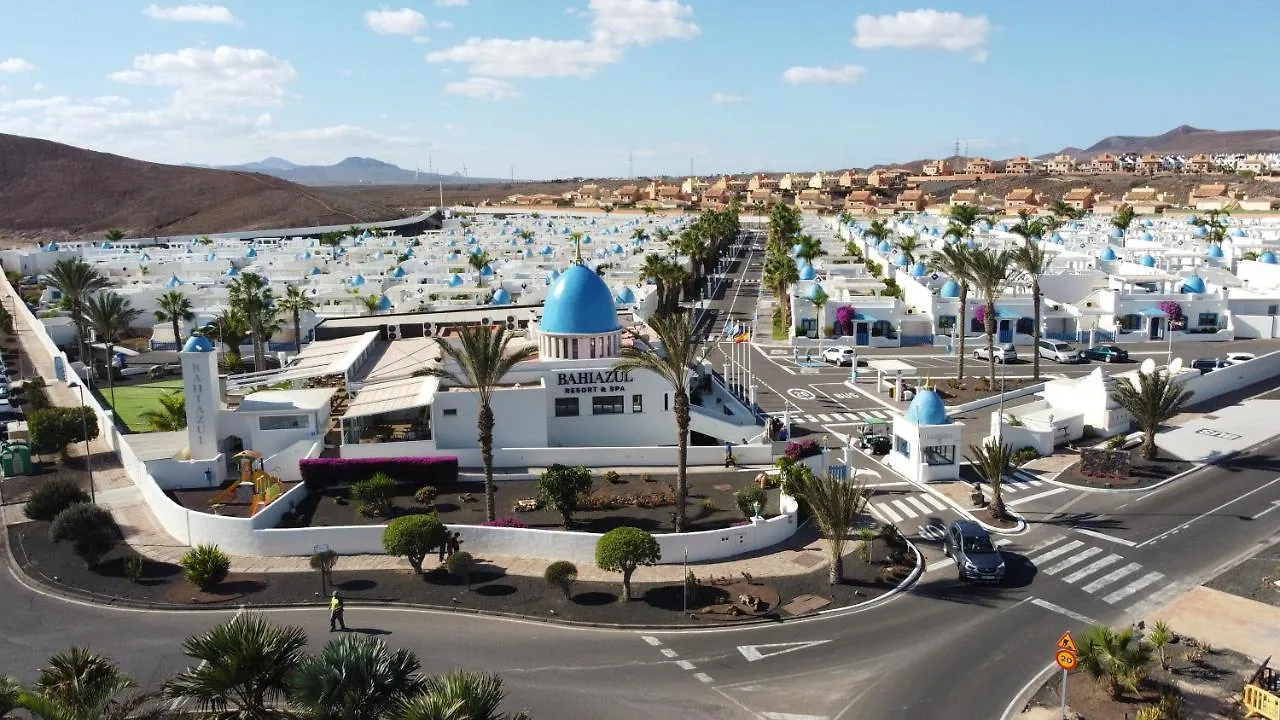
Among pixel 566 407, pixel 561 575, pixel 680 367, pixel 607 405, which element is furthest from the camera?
pixel 607 405

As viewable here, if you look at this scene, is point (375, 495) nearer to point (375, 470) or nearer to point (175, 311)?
point (375, 470)

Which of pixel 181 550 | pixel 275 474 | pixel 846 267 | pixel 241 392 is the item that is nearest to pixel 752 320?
pixel 846 267

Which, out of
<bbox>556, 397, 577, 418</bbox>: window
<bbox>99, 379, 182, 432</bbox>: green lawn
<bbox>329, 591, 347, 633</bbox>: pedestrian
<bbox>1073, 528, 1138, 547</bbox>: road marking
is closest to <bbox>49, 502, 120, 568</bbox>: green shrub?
<bbox>329, 591, 347, 633</bbox>: pedestrian

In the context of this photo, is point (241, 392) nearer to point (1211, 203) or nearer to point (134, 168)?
point (1211, 203)

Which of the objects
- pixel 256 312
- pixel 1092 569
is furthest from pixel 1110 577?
pixel 256 312

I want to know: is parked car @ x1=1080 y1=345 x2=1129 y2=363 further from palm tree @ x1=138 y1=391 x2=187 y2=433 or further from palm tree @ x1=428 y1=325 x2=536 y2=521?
palm tree @ x1=138 y1=391 x2=187 y2=433

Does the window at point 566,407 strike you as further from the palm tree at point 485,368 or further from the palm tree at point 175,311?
the palm tree at point 175,311
